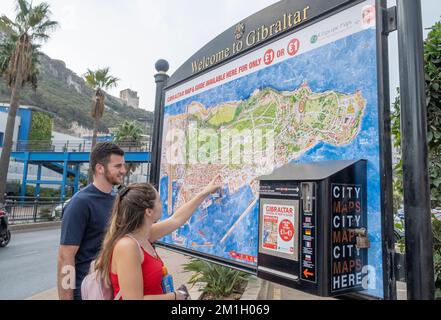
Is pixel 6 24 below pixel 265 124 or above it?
above

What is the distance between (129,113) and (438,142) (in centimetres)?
11058

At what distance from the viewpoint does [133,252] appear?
5.46 ft

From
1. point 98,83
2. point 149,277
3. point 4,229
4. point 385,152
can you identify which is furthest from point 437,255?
point 98,83

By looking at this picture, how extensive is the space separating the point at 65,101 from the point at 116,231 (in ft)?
290

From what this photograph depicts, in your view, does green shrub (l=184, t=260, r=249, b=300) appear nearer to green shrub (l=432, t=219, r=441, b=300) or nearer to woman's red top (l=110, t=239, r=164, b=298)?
green shrub (l=432, t=219, r=441, b=300)

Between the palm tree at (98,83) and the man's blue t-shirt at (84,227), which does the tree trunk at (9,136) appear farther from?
the man's blue t-shirt at (84,227)

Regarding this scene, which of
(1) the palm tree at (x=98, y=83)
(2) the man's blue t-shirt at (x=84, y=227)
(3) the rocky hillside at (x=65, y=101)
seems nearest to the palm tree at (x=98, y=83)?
(1) the palm tree at (x=98, y=83)

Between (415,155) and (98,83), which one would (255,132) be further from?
(98,83)

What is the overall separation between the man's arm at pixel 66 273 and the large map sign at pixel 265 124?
1084mm

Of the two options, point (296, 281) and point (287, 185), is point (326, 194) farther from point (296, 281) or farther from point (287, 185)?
point (296, 281)

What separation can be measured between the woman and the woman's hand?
2.55 ft

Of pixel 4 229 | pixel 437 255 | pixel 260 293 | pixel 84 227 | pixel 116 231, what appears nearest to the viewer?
pixel 116 231

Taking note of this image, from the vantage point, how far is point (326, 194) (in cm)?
159
